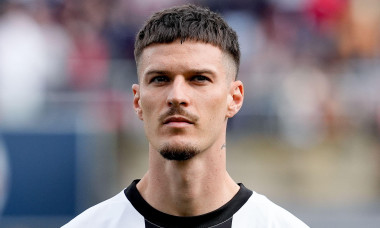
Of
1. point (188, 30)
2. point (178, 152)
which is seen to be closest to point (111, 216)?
point (178, 152)

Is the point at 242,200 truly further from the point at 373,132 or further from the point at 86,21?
the point at 86,21

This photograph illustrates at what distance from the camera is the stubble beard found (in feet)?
13.0

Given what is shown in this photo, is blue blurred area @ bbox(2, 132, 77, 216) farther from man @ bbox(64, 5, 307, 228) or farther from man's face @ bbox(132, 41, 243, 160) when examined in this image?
man's face @ bbox(132, 41, 243, 160)

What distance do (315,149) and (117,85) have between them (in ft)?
8.44

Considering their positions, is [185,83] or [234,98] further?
[234,98]

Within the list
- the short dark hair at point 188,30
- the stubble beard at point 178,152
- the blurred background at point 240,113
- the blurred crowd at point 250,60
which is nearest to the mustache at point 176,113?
the stubble beard at point 178,152

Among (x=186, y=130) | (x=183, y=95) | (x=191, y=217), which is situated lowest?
(x=191, y=217)

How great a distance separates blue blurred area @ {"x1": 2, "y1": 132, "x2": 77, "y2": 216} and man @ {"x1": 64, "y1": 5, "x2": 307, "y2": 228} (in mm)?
4903

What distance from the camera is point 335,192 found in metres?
10.2

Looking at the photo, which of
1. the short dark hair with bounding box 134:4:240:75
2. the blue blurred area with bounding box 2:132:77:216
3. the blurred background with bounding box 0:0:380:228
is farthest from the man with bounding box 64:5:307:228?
the blurred background with bounding box 0:0:380:228

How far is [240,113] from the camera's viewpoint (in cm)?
989

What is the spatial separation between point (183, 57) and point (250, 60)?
267 inches

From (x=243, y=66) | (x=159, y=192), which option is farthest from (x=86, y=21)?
(x=159, y=192)

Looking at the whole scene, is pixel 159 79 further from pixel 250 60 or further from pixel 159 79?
pixel 250 60
